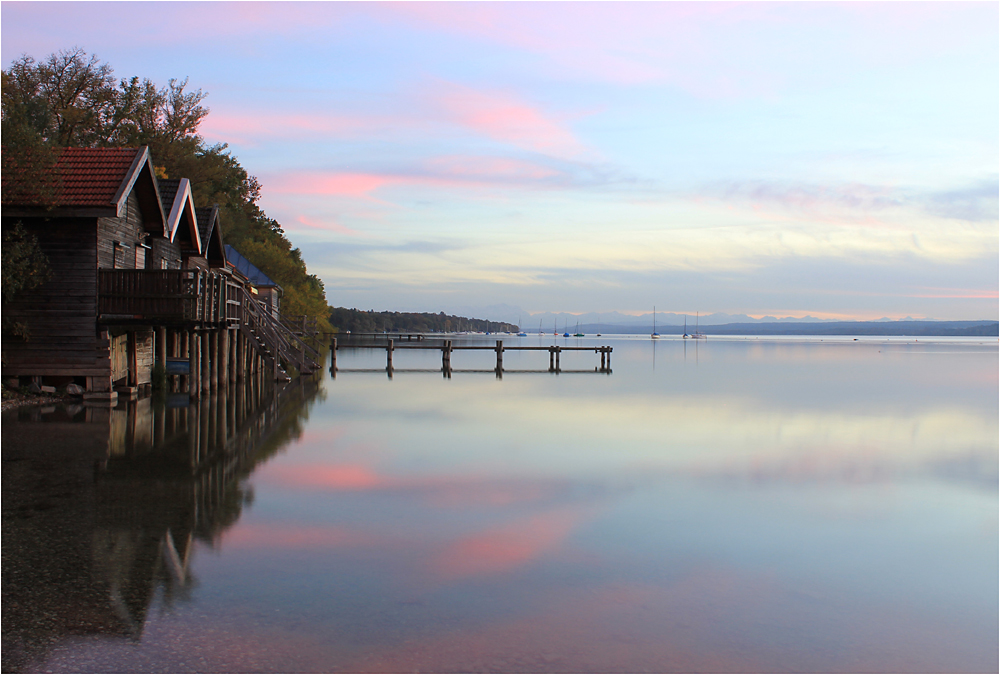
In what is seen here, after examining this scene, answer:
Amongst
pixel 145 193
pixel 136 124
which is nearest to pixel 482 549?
pixel 145 193

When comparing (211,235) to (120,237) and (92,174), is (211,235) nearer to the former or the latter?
(120,237)

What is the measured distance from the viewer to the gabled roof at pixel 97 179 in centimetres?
2238

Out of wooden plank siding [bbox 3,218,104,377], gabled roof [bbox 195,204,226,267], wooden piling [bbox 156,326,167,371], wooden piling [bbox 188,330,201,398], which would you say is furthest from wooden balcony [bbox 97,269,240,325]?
gabled roof [bbox 195,204,226,267]

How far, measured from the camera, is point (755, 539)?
1034cm

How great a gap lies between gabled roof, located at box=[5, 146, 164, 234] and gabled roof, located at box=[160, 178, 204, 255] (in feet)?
7.65

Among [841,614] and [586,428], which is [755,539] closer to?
[841,614]

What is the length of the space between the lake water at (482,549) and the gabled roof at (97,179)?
579 centimetres

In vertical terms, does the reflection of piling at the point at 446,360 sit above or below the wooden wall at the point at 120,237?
below

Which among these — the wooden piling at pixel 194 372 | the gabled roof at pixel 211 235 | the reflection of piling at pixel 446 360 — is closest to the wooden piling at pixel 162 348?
the wooden piling at pixel 194 372

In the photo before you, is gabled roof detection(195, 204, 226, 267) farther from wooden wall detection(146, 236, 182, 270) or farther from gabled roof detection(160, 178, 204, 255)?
wooden wall detection(146, 236, 182, 270)

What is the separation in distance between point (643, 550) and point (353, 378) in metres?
33.2

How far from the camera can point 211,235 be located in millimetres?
35188

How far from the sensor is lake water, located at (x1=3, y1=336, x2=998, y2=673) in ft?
21.4

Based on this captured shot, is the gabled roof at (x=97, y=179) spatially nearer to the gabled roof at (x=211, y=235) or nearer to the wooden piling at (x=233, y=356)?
the gabled roof at (x=211, y=235)
